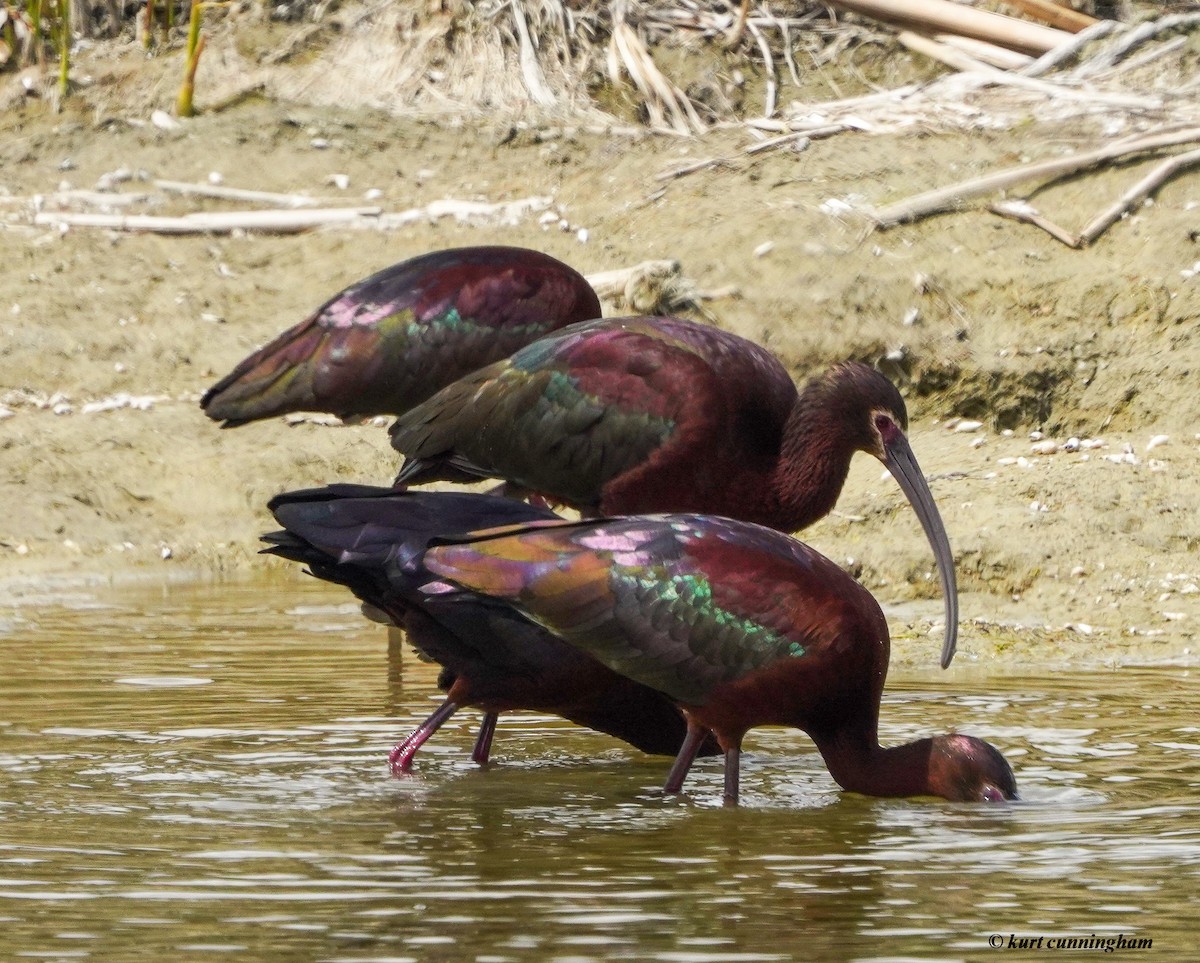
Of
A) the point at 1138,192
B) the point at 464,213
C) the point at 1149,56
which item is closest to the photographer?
the point at 1138,192

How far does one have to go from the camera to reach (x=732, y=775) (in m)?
5.75

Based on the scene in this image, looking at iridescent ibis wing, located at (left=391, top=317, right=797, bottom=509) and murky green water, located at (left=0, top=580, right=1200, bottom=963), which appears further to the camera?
iridescent ibis wing, located at (left=391, top=317, right=797, bottom=509)

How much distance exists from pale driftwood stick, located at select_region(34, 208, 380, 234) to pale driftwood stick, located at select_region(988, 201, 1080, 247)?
11.3 ft

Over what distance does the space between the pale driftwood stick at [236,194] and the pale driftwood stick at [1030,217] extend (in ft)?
12.8

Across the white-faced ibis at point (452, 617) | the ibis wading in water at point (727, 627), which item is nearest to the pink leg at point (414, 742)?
the white-faced ibis at point (452, 617)

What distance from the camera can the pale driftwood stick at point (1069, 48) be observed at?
1230 centimetres

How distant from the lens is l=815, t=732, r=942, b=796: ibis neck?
18.9ft

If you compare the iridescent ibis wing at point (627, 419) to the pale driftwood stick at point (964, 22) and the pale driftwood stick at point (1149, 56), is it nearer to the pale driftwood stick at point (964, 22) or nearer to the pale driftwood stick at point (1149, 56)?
the pale driftwood stick at point (1149, 56)

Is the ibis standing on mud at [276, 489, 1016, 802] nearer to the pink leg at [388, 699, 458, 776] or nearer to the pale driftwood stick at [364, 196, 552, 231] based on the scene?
the pink leg at [388, 699, 458, 776]

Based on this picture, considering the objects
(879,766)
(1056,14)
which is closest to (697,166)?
(1056,14)

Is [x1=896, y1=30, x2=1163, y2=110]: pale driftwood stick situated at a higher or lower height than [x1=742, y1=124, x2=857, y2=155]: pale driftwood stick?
higher

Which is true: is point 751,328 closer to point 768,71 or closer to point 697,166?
point 697,166

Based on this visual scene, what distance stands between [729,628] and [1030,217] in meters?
5.77

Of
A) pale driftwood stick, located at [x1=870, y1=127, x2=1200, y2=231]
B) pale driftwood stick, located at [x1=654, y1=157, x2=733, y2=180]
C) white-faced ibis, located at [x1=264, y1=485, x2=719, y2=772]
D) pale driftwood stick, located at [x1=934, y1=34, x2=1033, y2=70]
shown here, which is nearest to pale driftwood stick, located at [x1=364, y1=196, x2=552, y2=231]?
pale driftwood stick, located at [x1=654, y1=157, x2=733, y2=180]
